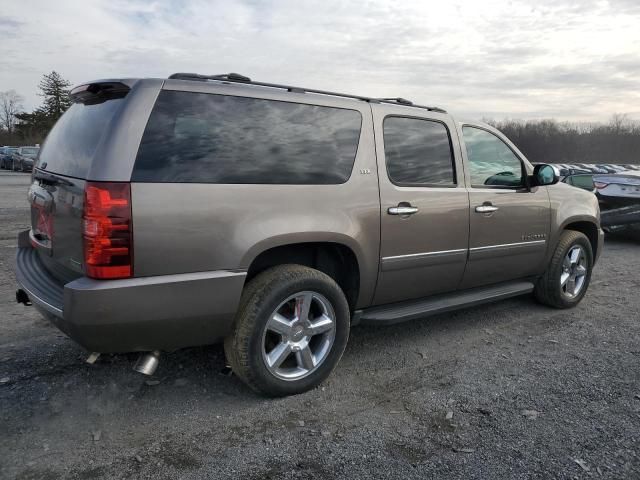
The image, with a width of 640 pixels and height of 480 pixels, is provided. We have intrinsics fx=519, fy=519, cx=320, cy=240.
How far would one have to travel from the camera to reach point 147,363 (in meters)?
2.86

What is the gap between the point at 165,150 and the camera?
269 cm

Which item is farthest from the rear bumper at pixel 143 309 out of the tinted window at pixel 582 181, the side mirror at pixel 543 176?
the tinted window at pixel 582 181

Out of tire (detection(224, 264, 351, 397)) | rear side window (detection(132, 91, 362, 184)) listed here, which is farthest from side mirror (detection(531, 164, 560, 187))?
tire (detection(224, 264, 351, 397))

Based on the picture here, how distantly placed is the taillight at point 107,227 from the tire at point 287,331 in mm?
759

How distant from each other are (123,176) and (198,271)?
24.0 inches

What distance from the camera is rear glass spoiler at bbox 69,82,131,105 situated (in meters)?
2.81

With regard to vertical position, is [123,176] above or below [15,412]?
above

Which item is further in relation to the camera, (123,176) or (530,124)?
(530,124)

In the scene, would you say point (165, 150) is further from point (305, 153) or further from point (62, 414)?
point (62, 414)

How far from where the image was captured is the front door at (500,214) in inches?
164

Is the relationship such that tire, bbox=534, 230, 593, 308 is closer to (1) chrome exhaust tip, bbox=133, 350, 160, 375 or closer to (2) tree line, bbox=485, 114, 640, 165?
(1) chrome exhaust tip, bbox=133, 350, 160, 375

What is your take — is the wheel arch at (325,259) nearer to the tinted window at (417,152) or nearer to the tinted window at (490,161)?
the tinted window at (417,152)

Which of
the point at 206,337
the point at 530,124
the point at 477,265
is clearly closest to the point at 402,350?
the point at 477,265

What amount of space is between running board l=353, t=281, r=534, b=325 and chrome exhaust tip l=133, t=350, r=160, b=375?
1362 millimetres
